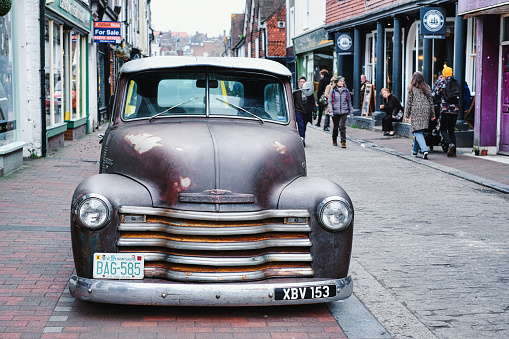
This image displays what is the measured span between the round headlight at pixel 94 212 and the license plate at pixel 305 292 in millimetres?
1246

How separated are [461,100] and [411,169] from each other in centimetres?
460

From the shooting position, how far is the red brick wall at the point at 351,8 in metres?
24.3

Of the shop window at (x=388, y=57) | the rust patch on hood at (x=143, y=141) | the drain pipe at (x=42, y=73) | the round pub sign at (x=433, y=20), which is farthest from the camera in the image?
the shop window at (x=388, y=57)

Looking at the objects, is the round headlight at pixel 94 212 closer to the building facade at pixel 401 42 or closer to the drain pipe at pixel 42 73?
the drain pipe at pixel 42 73

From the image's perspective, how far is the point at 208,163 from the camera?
5176 millimetres

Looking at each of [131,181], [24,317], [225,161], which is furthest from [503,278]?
[24,317]

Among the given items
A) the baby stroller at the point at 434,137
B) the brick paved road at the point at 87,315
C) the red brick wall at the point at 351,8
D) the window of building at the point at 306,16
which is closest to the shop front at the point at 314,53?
the window of building at the point at 306,16

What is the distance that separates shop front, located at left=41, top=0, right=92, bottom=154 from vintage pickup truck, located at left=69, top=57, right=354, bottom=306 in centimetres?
1057

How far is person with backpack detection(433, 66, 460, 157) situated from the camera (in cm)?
1609

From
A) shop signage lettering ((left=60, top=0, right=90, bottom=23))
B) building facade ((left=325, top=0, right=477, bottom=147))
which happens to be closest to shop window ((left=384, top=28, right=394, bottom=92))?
building facade ((left=325, top=0, right=477, bottom=147))

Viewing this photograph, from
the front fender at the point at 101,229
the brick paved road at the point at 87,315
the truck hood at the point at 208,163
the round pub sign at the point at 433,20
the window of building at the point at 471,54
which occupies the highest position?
the round pub sign at the point at 433,20

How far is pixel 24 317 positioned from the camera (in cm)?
496

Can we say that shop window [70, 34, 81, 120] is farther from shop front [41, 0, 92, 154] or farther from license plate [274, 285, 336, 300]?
license plate [274, 285, 336, 300]

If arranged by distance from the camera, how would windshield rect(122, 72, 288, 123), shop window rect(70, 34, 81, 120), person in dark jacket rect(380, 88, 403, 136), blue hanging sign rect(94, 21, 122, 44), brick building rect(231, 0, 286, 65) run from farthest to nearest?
brick building rect(231, 0, 286, 65)
blue hanging sign rect(94, 21, 122, 44)
person in dark jacket rect(380, 88, 403, 136)
shop window rect(70, 34, 81, 120)
windshield rect(122, 72, 288, 123)
